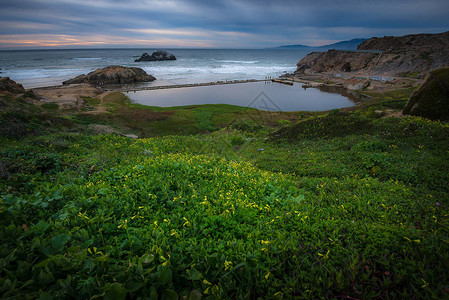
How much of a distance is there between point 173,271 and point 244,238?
127 centimetres

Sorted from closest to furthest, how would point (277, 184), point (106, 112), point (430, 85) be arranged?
point (277, 184)
point (430, 85)
point (106, 112)

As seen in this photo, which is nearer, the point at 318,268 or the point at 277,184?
the point at 318,268

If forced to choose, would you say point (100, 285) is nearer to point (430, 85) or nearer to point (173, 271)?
point (173, 271)

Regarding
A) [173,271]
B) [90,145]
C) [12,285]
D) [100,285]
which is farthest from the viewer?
[90,145]

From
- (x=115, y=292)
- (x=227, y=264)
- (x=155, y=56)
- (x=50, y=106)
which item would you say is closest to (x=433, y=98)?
(x=227, y=264)

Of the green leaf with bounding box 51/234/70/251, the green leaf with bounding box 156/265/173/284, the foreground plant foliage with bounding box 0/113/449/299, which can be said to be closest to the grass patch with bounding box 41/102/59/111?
the foreground plant foliage with bounding box 0/113/449/299

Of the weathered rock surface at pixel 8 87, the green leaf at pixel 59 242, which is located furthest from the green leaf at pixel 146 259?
the weathered rock surface at pixel 8 87

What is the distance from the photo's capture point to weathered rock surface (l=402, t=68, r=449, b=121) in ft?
43.6

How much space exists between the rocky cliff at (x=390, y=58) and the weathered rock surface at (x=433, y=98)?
205 ft

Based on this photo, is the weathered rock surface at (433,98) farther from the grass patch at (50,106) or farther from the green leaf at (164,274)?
the grass patch at (50,106)

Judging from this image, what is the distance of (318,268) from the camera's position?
2977 mm

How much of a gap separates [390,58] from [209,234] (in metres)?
96.7

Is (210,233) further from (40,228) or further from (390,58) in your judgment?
(390,58)

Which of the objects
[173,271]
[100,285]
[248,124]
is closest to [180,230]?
[173,271]
